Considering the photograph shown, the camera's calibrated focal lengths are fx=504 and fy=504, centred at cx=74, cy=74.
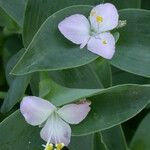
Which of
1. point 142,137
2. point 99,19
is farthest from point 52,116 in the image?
point 142,137

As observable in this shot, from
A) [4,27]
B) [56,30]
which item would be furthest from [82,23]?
[4,27]

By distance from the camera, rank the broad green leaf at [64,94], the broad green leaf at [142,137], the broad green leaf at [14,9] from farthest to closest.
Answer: the broad green leaf at [142,137] < the broad green leaf at [14,9] < the broad green leaf at [64,94]

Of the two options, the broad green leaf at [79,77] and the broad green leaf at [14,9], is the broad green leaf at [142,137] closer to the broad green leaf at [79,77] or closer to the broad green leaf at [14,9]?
the broad green leaf at [79,77]

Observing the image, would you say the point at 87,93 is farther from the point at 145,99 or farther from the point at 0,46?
the point at 0,46

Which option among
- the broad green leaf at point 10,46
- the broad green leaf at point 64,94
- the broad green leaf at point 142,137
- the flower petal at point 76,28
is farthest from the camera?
the broad green leaf at point 10,46

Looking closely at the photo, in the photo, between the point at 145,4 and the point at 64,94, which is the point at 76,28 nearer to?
the point at 64,94

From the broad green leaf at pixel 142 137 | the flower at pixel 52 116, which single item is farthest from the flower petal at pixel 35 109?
the broad green leaf at pixel 142 137

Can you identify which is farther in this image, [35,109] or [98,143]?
[98,143]
